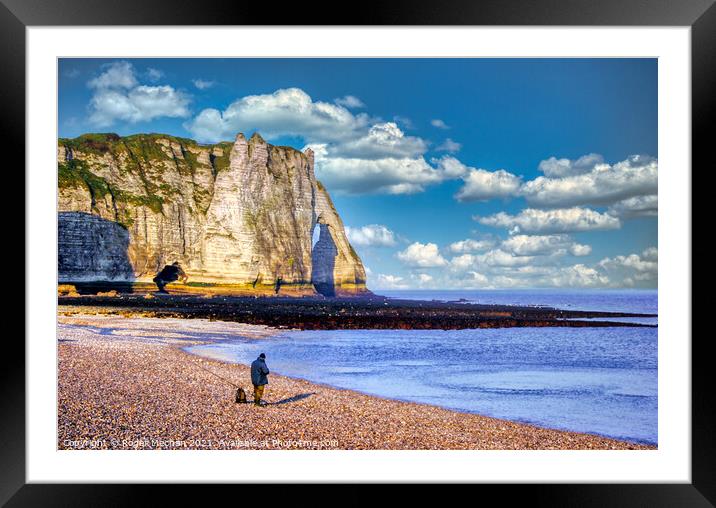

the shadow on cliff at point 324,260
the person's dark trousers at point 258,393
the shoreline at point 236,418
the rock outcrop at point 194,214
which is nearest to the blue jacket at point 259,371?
the person's dark trousers at point 258,393

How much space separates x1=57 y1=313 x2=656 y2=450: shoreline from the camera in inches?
283

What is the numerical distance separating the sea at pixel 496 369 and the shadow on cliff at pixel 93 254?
29965 mm

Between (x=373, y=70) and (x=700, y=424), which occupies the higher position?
(x=373, y=70)

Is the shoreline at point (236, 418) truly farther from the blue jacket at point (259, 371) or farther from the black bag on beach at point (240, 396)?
the blue jacket at point (259, 371)

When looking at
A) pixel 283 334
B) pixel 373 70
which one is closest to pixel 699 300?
pixel 283 334

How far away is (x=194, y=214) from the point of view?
54.8 metres

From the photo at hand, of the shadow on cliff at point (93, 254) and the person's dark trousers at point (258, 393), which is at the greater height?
the shadow on cliff at point (93, 254)

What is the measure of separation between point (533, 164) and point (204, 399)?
3382 cm

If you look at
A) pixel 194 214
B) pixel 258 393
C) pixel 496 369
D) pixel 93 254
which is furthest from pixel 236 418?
pixel 194 214

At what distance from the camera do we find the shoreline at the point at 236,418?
7.20 m

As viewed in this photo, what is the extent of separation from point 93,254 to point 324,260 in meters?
22.9

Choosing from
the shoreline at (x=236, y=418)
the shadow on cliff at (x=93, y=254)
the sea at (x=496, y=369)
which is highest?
the shadow on cliff at (x=93, y=254)

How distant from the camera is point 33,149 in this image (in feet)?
18.6
